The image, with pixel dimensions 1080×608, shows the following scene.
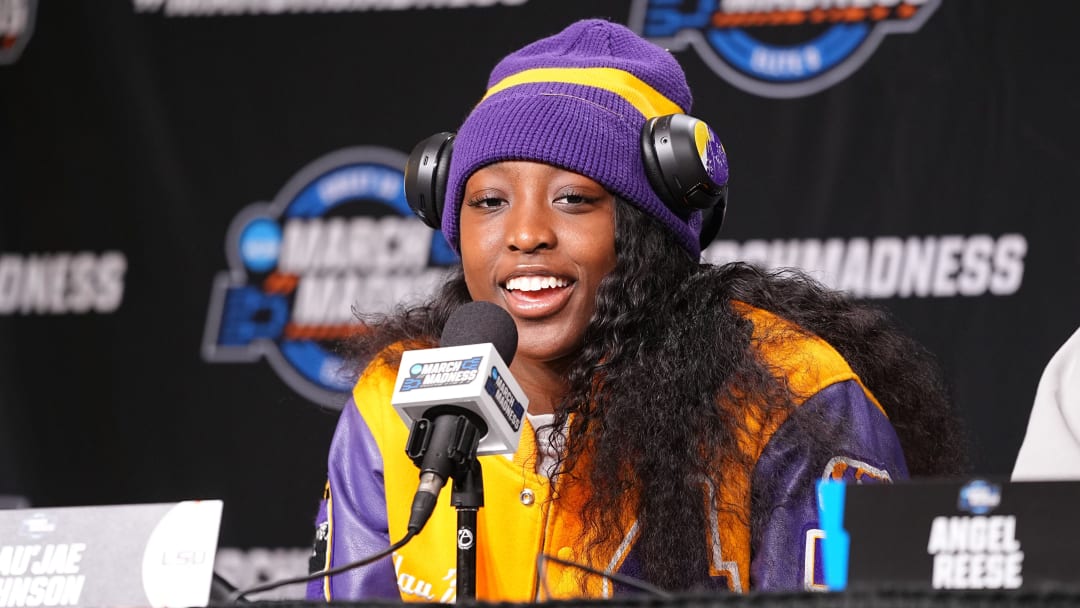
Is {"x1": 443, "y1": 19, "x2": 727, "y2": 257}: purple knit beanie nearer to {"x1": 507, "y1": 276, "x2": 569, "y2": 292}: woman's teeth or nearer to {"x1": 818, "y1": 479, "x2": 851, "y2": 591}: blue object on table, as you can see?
{"x1": 507, "y1": 276, "x2": 569, "y2": 292}: woman's teeth

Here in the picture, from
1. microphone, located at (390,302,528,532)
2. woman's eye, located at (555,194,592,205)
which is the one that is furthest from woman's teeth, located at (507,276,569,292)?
microphone, located at (390,302,528,532)

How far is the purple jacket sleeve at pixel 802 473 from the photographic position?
5.62 feet

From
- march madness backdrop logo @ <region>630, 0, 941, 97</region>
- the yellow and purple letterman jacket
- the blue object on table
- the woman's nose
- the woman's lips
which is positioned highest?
march madness backdrop logo @ <region>630, 0, 941, 97</region>

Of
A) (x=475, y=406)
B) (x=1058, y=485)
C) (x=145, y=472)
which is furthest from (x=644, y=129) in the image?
(x=145, y=472)

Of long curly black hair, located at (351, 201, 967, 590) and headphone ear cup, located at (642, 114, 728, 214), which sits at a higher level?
headphone ear cup, located at (642, 114, 728, 214)

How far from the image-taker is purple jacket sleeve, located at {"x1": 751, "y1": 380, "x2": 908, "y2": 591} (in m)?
1.71

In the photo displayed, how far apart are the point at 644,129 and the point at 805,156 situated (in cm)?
98

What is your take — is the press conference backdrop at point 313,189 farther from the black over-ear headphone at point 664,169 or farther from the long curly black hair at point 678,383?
the black over-ear headphone at point 664,169

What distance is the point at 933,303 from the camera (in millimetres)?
2693

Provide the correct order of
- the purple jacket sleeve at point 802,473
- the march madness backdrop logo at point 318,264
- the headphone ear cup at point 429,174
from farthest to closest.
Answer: the march madness backdrop logo at point 318,264 → the headphone ear cup at point 429,174 → the purple jacket sleeve at point 802,473

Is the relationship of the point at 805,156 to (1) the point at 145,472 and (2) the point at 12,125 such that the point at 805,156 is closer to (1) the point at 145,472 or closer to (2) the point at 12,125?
(1) the point at 145,472

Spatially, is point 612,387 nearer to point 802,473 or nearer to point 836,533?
point 802,473

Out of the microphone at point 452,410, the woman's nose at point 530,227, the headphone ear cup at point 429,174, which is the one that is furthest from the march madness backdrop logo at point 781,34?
the microphone at point 452,410

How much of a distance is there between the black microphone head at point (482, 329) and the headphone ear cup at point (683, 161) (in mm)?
521
